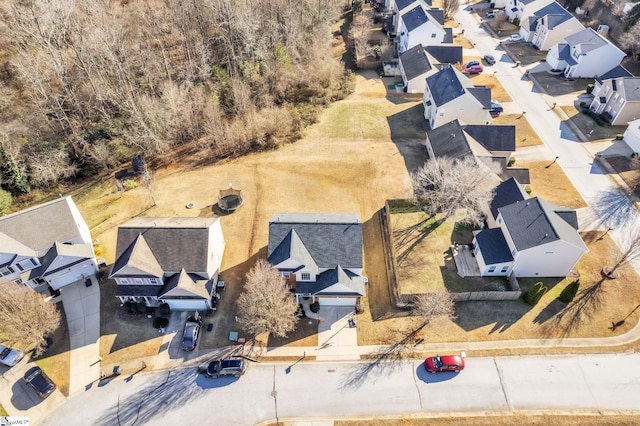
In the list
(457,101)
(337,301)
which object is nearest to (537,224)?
(337,301)

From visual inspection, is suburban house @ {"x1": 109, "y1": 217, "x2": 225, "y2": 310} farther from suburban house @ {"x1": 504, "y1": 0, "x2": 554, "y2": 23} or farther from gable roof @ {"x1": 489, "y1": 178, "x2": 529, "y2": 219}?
suburban house @ {"x1": 504, "y1": 0, "x2": 554, "y2": 23}

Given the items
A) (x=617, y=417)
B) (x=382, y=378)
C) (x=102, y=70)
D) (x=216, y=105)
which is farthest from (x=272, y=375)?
(x=102, y=70)

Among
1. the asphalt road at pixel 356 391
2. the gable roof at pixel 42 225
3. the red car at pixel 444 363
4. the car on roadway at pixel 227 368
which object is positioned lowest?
the asphalt road at pixel 356 391

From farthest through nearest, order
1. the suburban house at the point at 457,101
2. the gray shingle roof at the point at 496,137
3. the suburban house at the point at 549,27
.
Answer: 1. the suburban house at the point at 549,27
2. the suburban house at the point at 457,101
3. the gray shingle roof at the point at 496,137

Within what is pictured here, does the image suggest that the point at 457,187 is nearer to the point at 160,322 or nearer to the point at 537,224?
the point at 537,224

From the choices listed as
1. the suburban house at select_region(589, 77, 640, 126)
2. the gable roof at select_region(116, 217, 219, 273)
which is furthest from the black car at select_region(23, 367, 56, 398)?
the suburban house at select_region(589, 77, 640, 126)

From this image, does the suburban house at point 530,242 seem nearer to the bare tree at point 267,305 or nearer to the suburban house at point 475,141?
the suburban house at point 475,141

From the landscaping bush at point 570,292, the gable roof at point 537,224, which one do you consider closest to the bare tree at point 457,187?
the gable roof at point 537,224
